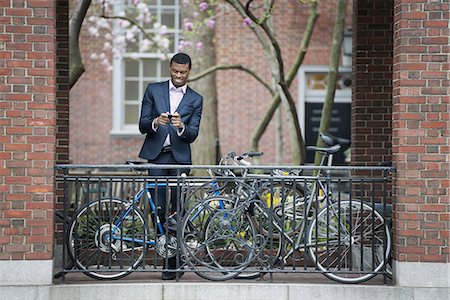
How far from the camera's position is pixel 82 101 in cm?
2108

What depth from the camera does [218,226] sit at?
870cm

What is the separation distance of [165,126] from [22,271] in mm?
1763

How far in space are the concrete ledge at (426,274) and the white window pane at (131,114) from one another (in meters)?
13.7

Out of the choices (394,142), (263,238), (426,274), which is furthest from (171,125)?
(426,274)

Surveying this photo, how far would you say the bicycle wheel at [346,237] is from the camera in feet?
28.3

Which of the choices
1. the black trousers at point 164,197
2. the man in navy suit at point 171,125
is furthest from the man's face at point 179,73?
the black trousers at point 164,197

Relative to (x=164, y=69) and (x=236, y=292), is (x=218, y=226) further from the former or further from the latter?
(x=164, y=69)

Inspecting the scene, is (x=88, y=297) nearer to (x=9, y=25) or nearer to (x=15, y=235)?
(x=15, y=235)

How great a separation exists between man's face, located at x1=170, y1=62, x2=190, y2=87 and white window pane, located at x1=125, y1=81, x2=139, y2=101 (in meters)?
12.7

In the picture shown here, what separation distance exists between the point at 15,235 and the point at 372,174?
394cm

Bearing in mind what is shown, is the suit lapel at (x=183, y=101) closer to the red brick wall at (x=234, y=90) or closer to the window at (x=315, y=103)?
the red brick wall at (x=234, y=90)

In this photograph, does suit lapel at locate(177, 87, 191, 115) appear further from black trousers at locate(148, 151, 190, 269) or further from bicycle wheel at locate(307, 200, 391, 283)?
bicycle wheel at locate(307, 200, 391, 283)

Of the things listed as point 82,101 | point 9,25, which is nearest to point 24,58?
point 9,25

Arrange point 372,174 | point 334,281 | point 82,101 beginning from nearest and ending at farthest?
point 334,281 → point 372,174 → point 82,101
